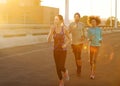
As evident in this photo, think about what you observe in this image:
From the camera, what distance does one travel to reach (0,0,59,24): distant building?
5278cm

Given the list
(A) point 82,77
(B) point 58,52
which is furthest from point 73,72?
(B) point 58,52

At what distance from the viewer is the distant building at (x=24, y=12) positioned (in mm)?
52781

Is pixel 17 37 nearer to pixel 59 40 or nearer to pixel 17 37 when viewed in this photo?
pixel 17 37

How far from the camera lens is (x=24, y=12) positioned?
182 feet

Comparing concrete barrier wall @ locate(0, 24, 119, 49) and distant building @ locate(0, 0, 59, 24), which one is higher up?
distant building @ locate(0, 0, 59, 24)

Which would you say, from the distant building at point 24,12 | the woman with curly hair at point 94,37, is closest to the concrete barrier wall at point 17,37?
the woman with curly hair at point 94,37

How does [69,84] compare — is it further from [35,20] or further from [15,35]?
[35,20]

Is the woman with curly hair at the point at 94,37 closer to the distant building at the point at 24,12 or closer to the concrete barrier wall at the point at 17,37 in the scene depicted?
the concrete barrier wall at the point at 17,37

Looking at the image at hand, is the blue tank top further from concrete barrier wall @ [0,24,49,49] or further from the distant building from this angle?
the distant building

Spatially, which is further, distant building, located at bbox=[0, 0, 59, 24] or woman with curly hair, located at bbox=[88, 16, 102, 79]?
distant building, located at bbox=[0, 0, 59, 24]

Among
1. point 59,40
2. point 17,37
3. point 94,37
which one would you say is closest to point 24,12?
point 17,37

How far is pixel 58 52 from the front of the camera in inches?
355

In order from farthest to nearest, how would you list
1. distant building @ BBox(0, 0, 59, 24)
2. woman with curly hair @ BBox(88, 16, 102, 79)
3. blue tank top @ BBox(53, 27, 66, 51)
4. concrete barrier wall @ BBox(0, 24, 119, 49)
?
1. distant building @ BBox(0, 0, 59, 24)
2. concrete barrier wall @ BBox(0, 24, 119, 49)
3. woman with curly hair @ BBox(88, 16, 102, 79)
4. blue tank top @ BBox(53, 27, 66, 51)

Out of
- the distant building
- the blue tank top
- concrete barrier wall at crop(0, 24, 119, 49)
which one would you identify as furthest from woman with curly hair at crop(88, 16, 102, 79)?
the distant building
